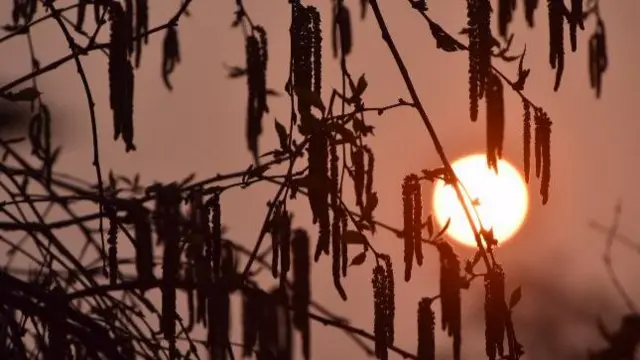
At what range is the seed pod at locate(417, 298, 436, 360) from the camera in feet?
9.90

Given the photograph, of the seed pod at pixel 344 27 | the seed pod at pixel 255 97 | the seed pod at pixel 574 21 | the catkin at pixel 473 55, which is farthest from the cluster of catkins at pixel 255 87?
the seed pod at pixel 574 21

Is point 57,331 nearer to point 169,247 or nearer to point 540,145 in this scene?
point 169,247

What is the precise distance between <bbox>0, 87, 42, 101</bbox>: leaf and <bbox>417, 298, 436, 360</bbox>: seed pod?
120 centimetres

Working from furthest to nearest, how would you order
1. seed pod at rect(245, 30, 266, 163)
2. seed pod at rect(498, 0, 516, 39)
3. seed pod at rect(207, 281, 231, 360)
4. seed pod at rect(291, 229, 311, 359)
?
seed pod at rect(245, 30, 266, 163) → seed pod at rect(498, 0, 516, 39) → seed pod at rect(207, 281, 231, 360) → seed pod at rect(291, 229, 311, 359)

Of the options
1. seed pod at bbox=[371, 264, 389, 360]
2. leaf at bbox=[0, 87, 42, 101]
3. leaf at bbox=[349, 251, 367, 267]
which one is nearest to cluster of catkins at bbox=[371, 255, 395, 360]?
seed pod at bbox=[371, 264, 389, 360]

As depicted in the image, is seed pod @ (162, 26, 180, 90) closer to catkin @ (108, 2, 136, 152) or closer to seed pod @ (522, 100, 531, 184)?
catkin @ (108, 2, 136, 152)

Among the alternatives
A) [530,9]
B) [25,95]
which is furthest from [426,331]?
[25,95]

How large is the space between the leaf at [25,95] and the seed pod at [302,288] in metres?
1.45

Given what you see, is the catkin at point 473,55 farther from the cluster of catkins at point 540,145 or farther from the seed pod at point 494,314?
the seed pod at point 494,314

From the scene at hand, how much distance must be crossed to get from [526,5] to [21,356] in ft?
4.04

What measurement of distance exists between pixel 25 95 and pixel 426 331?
50.1 inches

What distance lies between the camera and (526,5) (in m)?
2.93

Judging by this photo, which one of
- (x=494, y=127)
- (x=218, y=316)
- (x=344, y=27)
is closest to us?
(x=218, y=316)

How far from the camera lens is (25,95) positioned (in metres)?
3.76
